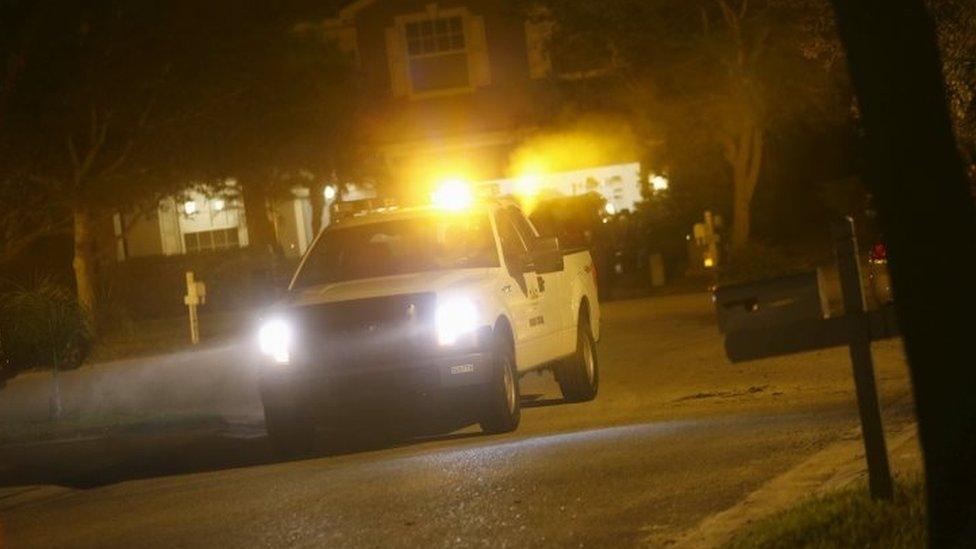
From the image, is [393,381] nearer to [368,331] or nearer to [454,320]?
[368,331]

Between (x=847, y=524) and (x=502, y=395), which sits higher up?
(x=502, y=395)

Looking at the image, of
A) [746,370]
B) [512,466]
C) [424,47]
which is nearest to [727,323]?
[512,466]

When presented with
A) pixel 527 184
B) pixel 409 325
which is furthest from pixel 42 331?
pixel 527 184

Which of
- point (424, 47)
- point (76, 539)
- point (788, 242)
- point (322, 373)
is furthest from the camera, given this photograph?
point (424, 47)

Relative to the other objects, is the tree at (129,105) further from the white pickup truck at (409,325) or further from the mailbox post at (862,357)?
the mailbox post at (862,357)

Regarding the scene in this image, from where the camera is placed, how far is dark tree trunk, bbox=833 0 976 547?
19.6ft

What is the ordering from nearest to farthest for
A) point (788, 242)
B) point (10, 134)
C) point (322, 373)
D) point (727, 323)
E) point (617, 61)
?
point (727, 323), point (322, 373), point (10, 134), point (617, 61), point (788, 242)

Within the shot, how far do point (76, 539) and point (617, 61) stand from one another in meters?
22.0

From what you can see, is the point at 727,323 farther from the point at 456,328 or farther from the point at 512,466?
the point at 456,328

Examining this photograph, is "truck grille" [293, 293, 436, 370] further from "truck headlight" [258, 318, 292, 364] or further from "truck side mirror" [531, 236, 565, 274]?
"truck side mirror" [531, 236, 565, 274]

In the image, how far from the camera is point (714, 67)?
30.3m

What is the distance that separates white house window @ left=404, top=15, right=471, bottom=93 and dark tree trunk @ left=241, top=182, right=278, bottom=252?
6539 mm

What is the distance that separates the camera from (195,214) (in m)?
38.8

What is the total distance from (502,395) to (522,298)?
140 cm
